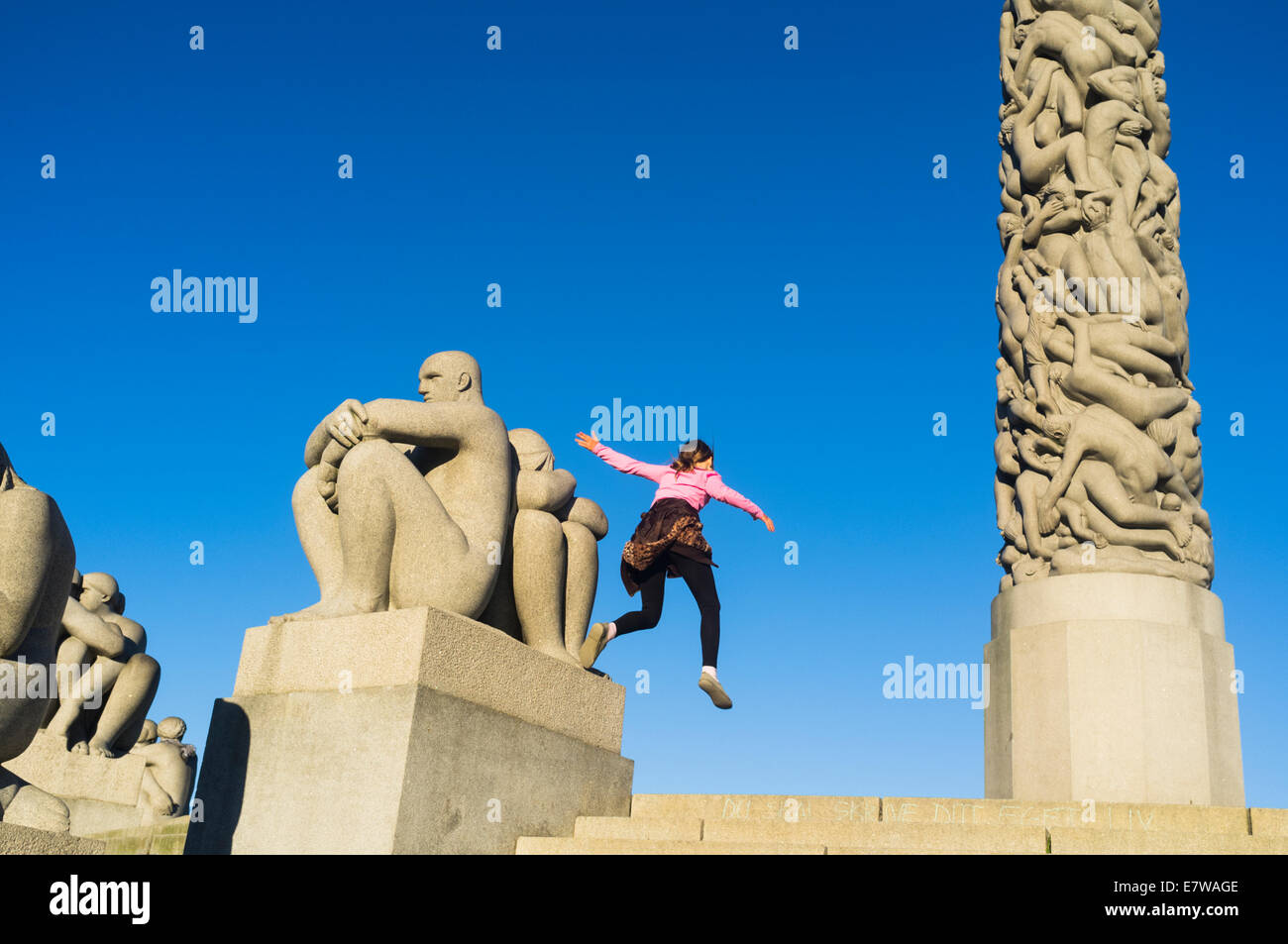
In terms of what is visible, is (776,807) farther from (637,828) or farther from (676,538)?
(676,538)

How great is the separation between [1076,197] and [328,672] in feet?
32.6

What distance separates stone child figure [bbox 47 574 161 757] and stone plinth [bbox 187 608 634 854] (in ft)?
17.8

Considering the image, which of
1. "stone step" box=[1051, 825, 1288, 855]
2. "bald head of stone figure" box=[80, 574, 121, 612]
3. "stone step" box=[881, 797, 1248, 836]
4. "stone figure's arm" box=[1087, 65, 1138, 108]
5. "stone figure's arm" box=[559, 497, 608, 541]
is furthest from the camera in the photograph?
"stone figure's arm" box=[1087, 65, 1138, 108]

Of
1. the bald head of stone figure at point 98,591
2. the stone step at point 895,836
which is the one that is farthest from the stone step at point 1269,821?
the bald head of stone figure at point 98,591

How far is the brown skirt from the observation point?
8648mm

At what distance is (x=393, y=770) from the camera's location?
5.77 m

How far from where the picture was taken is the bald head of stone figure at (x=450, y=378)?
23.1 ft

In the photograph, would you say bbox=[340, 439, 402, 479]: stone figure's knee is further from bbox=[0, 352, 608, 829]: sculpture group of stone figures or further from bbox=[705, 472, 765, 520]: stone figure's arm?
bbox=[705, 472, 765, 520]: stone figure's arm

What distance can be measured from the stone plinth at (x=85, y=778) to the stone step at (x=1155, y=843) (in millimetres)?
7815

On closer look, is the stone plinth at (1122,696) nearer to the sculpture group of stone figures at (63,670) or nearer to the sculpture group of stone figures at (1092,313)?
the sculpture group of stone figures at (1092,313)

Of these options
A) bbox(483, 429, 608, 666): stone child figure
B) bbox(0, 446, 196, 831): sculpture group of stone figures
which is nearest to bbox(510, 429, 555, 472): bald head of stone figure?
bbox(483, 429, 608, 666): stone child figure

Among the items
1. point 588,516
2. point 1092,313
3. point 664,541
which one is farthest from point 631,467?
point 1092,313

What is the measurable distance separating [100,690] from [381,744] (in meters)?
6.65

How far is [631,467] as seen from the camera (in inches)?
360
